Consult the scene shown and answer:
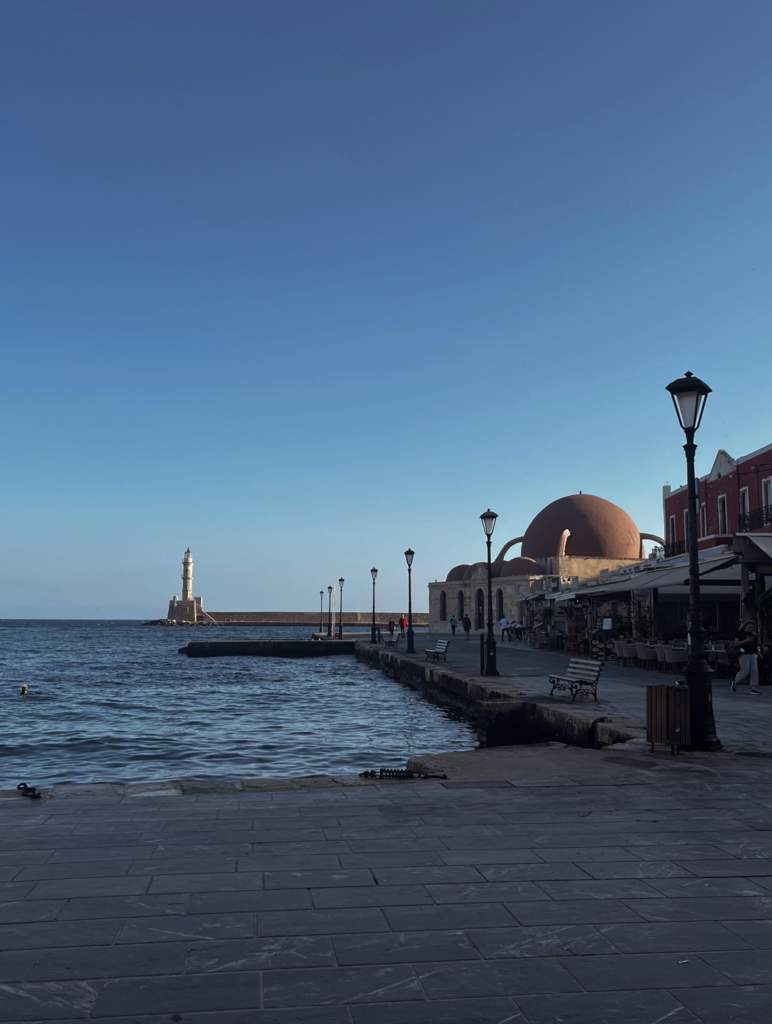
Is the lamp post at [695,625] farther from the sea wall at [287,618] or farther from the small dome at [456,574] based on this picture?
the sea wall at [287,618]

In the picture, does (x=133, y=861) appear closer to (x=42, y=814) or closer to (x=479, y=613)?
(x=42, y=814)

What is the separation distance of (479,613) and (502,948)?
2157 inches

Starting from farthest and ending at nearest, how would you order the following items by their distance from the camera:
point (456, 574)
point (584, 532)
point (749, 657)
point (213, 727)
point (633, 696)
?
point (456, 574) → point (584, 532) → point (213, 727) → point (749, 657) → point (633, 696)

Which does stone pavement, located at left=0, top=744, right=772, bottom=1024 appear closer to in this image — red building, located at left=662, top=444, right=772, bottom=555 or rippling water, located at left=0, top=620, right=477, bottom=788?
rippling water, located at left=0, top=620, right=477, bottom=788

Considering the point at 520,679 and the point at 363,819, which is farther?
the point at 520,679

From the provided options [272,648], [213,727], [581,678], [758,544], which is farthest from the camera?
[272,648]

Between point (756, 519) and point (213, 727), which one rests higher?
point (756, 519)

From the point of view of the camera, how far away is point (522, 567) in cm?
5166

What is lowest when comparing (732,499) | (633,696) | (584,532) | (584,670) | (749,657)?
(633,696)

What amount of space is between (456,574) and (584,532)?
10266 mm

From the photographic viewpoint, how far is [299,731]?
1423 cm

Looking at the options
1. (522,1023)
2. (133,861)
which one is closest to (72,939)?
(133,861)

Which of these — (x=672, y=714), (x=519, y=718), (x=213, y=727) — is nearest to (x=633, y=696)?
(x=519, y=718)

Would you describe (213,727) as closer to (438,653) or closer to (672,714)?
(672,714)
